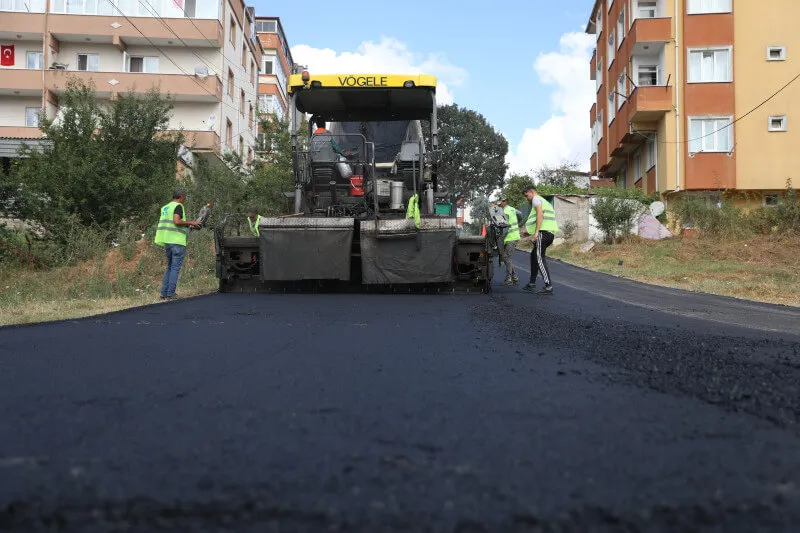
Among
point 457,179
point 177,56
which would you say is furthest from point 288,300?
point 457,179

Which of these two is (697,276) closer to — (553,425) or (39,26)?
(553,425)

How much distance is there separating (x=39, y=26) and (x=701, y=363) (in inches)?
1293

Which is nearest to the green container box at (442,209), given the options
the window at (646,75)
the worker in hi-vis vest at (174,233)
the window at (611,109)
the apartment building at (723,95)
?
the worker in hi-vis vest at (174,233)

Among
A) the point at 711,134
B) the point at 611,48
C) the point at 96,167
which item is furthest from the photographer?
the point at 611,48

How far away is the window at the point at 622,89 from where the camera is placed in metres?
26.5

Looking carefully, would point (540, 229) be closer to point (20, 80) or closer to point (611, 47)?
point (611, 47)

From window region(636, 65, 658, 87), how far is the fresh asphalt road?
22.4 meters

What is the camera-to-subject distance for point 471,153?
4725 cm

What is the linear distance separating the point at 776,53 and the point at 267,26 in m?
33.4

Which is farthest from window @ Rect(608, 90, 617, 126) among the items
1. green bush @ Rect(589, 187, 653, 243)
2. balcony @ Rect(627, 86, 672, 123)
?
green bush @ Rect(589, 187, 653, 243)

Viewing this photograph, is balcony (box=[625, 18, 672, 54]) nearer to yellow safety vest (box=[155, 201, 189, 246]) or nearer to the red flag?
yellow safety vest (box=[155, 201, 189, 246])

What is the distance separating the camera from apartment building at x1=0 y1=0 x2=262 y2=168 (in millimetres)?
29938

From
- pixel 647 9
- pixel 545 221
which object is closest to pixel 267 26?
pixel 647 9

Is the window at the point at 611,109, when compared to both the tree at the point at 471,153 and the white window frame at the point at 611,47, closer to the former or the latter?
the white window frame at the point at 611,47
